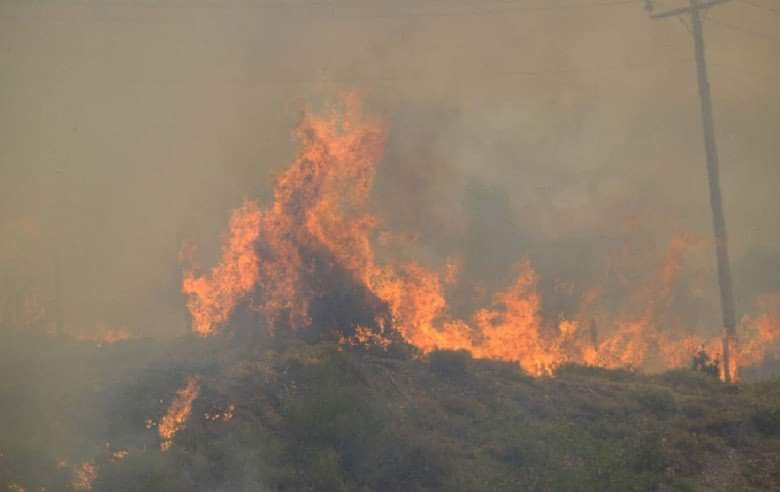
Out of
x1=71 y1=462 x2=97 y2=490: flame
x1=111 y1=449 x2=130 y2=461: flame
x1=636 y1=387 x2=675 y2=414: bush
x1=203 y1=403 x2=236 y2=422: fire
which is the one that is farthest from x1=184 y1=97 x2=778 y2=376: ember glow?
x1=71 y1=462 x2=97 y2=490: flame

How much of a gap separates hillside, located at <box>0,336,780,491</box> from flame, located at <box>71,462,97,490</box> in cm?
4

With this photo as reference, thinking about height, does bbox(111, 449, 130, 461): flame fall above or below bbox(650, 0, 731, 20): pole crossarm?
below

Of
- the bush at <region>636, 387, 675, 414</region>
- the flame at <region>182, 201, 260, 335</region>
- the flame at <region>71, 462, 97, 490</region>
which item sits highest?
the flame at <region>182, 201, 260, 335</region>

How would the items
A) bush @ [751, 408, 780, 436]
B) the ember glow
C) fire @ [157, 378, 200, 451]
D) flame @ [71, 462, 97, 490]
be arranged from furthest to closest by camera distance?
the ember glow → bush @ [751, 408, 780, 436] → fire @ [157, 378, 200, 451] → flame @ [71, 462, 97, 490]

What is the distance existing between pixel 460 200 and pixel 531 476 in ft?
86.3

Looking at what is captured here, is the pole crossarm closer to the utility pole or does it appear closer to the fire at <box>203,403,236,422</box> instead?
the utility pole

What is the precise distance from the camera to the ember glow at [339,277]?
25547mm

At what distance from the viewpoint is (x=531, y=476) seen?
17.9 metres

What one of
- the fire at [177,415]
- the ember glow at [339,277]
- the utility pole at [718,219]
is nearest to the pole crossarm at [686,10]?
the utility pole at [718,219]

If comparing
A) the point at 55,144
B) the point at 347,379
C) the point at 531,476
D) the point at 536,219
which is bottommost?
the point at 531,476

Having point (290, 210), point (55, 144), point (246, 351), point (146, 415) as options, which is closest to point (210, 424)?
point (146, 415)

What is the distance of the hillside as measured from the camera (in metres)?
17.1

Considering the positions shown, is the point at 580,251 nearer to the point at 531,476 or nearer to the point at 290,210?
the point at 290,210

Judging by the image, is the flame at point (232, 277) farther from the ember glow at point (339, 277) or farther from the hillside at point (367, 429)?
the hillside at point (367, 429)
